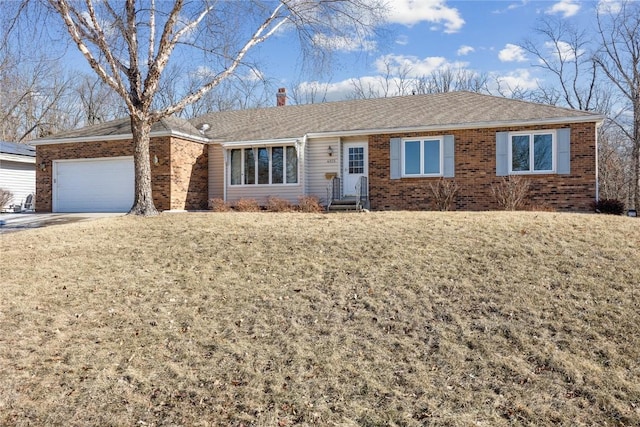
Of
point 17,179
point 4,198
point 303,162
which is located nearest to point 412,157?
point 303,162

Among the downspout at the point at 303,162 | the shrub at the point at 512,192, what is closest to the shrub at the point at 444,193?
the shrub at the point at 512,192

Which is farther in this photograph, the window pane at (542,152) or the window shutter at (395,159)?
the window shutter at (395,159)

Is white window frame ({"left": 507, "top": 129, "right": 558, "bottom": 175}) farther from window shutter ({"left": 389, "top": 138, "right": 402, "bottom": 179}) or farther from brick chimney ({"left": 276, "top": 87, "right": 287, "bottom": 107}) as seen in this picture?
brick chimney ({"left": 276, "top": 87, "right": 287, "bottom": 107})

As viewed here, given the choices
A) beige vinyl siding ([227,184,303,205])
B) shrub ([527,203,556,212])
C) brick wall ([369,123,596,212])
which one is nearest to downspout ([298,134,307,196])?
beige vinyl siding ([227,184,303,205])

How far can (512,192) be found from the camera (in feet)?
43.9

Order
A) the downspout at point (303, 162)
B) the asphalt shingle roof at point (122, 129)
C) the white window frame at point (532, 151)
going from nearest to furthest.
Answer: the white window frame at point (532, 151), the downspout at point (303, 162), the asphalt shingle roof at point (122, 129)

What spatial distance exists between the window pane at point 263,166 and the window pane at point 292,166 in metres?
0.84

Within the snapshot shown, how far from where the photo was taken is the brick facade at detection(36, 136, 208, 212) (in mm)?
15906

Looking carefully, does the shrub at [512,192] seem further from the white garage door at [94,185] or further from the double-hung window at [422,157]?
the white garage door at [94,185]

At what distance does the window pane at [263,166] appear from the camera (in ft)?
55.8

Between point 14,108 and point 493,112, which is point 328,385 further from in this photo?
point 14,108

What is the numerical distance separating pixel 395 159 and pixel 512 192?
12.6ft

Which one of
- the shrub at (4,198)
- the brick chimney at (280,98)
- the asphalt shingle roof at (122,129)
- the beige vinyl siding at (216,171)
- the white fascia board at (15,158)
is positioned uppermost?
the brick chimney at (280,98)

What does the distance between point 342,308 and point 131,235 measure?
18.8 feet
